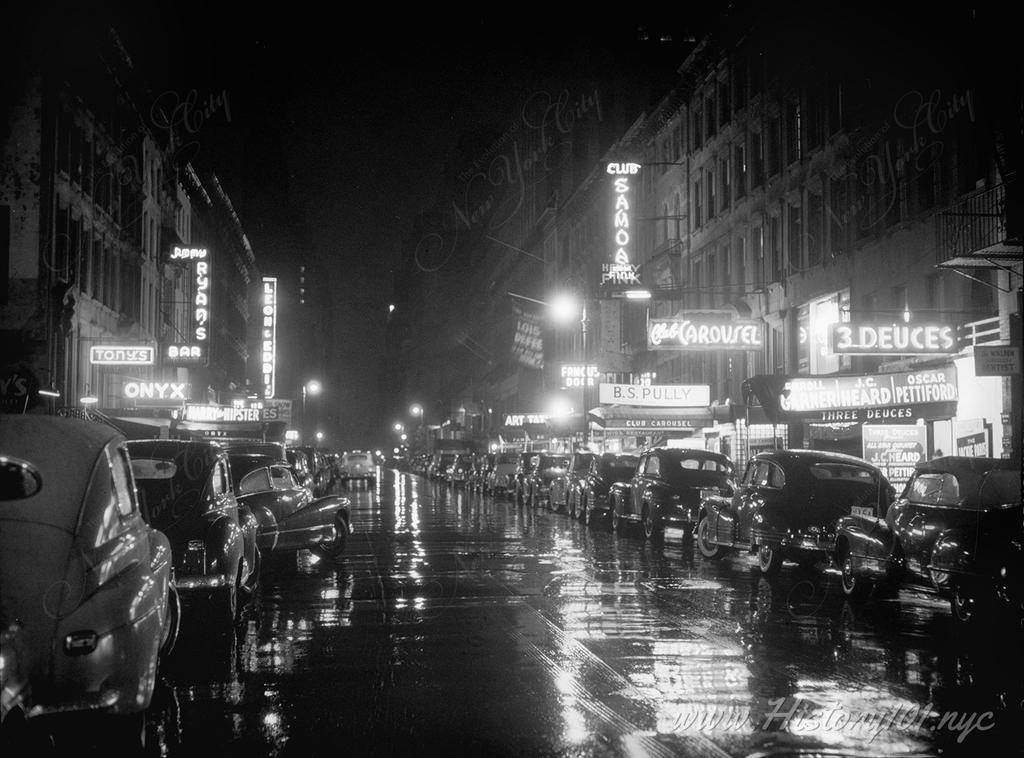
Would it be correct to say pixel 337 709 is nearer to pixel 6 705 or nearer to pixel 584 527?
pixel 6 705

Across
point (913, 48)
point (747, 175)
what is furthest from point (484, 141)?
point (913, 48)

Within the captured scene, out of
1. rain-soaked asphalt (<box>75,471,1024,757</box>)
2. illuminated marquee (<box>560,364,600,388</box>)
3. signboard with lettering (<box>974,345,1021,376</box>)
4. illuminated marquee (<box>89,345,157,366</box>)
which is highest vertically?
illuminated marquee (<box>560,364,600,388</box>)

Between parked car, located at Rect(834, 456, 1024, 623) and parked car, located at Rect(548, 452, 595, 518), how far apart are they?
714 inches

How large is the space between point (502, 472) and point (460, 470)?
13711 millimetres

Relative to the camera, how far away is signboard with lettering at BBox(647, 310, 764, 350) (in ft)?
120

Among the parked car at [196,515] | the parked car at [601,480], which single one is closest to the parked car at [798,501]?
the parked car at [196,515]

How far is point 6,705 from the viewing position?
222 inches

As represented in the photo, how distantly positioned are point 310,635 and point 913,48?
23.8 m

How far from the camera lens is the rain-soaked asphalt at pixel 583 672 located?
7602 mm

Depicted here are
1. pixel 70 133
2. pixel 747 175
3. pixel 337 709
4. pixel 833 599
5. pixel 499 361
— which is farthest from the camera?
pixel 499 361

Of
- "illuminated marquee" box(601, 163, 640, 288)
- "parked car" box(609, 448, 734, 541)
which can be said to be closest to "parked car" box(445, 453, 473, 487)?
"illuminated marquee" box(601, 163, 640, 288)

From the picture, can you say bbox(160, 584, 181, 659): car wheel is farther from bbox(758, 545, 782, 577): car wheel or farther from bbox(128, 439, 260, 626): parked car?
bbox(758, 545, 782, 577): car wheel

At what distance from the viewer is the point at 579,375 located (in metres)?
60.3

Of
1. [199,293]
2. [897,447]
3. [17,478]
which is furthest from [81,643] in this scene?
[199,293]
